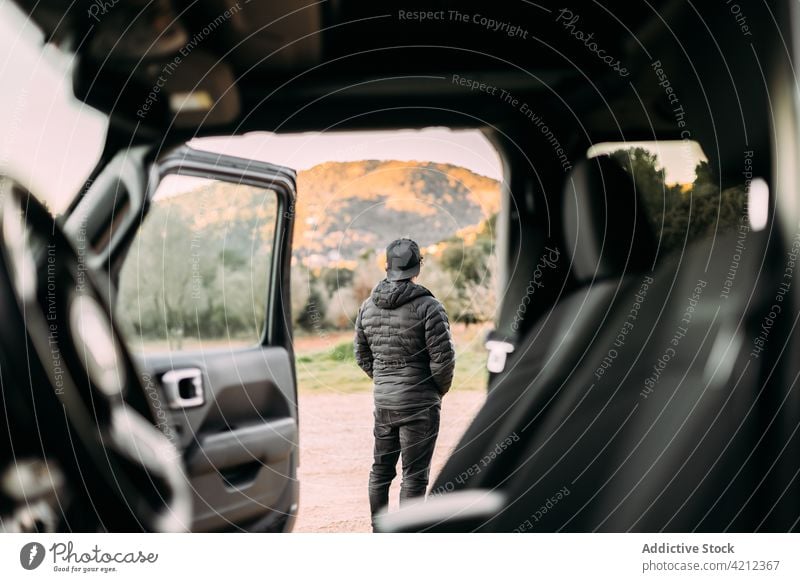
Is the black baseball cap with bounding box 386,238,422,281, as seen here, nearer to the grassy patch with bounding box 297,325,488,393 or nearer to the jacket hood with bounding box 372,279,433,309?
the jacket hood with bounding box 372,279,433,309

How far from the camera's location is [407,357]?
7.93 feet

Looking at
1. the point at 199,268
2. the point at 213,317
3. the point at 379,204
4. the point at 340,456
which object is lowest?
the point at 340,456

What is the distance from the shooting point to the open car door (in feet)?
6.98

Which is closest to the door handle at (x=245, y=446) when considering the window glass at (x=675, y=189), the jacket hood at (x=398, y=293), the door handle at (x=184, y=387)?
the door handle at (x=184, y=387)

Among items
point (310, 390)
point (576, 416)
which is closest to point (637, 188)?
point (576, 416)

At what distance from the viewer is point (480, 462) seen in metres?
1.80

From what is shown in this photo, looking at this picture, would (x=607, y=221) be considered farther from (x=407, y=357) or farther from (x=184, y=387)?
(x=184, y=387)

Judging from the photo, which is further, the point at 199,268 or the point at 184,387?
the point at 199,268

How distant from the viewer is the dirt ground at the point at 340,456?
3061 millimetres

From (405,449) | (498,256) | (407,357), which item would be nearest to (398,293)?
(407,357)

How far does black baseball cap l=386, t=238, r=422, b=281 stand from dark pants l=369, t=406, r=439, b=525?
17.5 inches

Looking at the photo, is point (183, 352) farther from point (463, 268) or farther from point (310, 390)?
point (463, 268)

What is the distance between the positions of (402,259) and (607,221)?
0.67 metres

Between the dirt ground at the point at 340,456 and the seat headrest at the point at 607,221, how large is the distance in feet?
2.31
